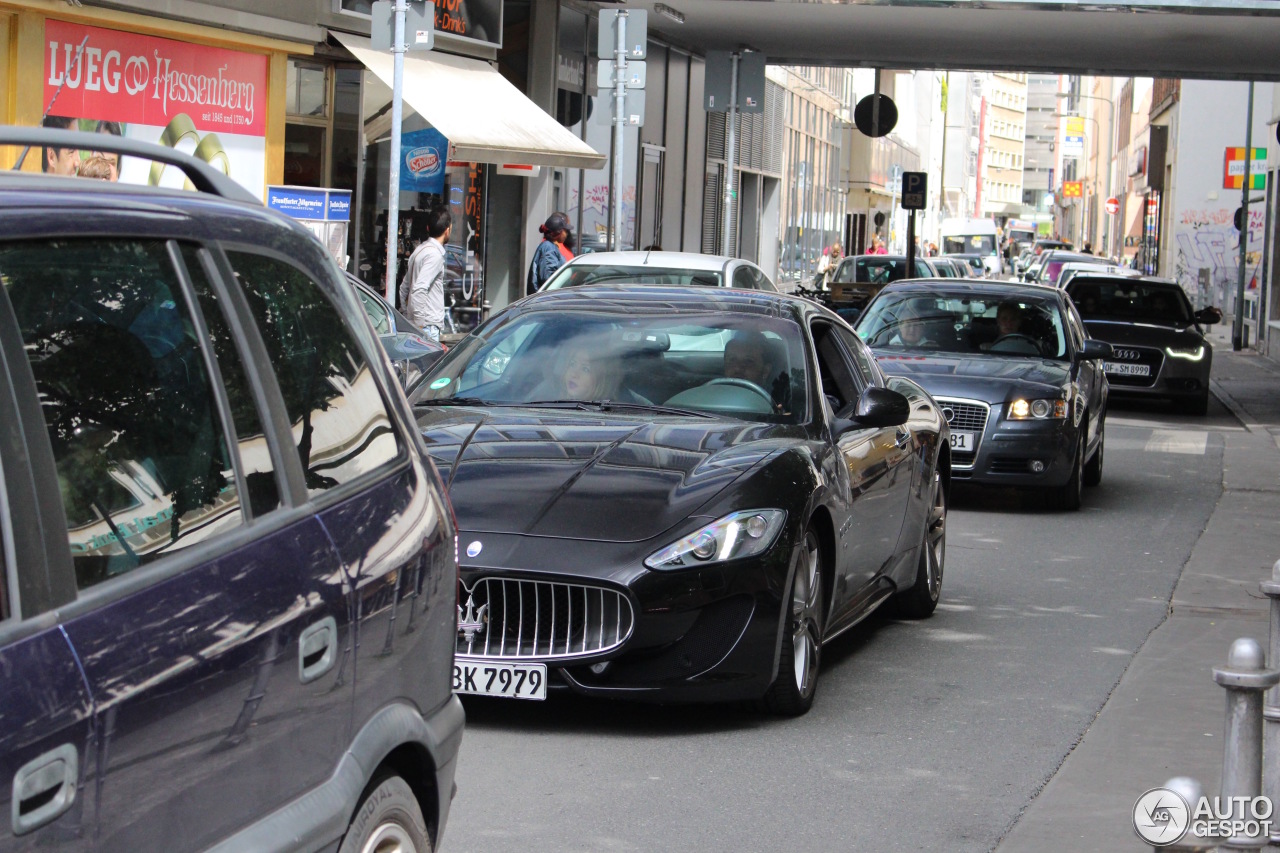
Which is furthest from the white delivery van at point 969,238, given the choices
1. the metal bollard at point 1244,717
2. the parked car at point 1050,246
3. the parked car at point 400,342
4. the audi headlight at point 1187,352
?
the metal bollard at point 1244,717

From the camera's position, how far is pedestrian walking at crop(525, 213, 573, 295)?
16688 mm

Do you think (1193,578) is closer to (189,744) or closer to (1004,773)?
(1004,773)

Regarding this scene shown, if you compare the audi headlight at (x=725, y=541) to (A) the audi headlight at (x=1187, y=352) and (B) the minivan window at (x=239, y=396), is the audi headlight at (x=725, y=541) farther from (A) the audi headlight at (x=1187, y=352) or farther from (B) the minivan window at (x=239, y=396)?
(A) the audi headlight at (x=1187, y=352)

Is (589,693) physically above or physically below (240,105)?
below

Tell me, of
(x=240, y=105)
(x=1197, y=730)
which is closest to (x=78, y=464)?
(x=1197, y=730)

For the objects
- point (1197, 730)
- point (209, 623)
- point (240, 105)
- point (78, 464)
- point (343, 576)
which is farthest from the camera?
point (240, 105)

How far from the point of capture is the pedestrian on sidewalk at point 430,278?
1482 cm

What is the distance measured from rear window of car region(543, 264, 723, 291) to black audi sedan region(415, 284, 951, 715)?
5.42 m

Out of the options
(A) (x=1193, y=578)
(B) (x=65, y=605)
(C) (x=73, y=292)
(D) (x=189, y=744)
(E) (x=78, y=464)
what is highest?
(C) (x=73, y=292)

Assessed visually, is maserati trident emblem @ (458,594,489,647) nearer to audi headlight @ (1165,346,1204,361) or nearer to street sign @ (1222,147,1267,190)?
audi headlight @ (1165,346,1204,361)

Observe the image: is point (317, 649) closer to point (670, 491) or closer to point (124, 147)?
point (124, 147)

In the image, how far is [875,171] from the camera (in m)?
75.1

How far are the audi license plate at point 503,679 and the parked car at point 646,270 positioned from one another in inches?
311

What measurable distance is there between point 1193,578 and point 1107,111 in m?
119
